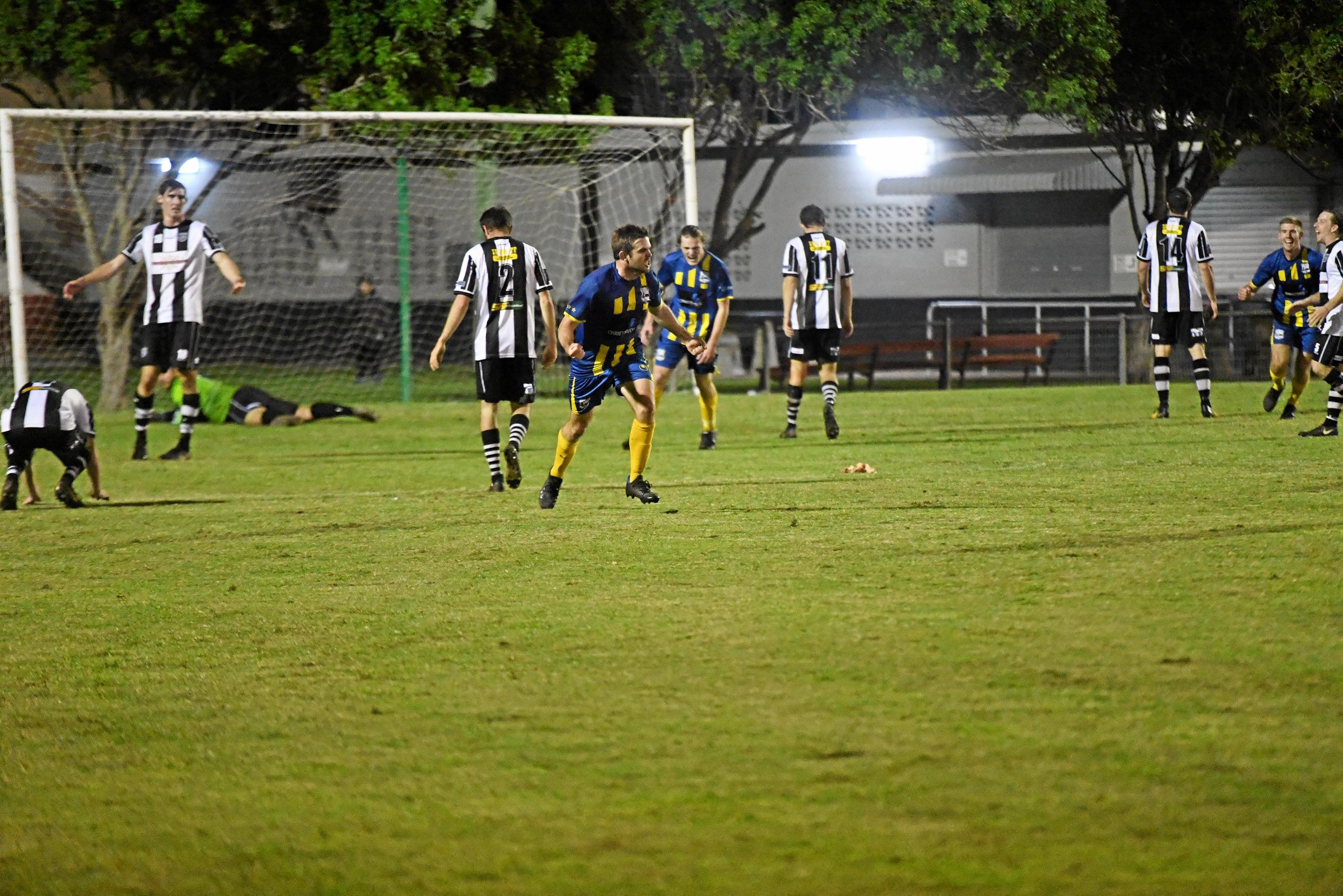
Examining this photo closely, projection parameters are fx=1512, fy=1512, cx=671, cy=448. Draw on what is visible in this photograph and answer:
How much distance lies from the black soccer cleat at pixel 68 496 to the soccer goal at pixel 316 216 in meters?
5.96

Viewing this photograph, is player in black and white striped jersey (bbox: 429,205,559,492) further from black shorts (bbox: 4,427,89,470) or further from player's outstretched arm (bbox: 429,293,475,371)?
black shorts (bbox: 4,427,89,470)

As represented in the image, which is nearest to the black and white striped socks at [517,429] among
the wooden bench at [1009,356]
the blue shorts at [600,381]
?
the blue shorts at [600,381]

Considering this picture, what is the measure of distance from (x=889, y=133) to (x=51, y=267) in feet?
52.9

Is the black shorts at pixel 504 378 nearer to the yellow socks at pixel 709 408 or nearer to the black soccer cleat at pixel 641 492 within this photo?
the black soccer cleat at pixel 641 492

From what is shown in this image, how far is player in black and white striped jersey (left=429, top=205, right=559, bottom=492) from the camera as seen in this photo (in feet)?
34.4

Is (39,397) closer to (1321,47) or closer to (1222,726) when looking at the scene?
(1222,726)

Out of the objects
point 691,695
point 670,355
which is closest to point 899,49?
point 670,355

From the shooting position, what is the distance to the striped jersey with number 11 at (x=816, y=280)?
549 inches

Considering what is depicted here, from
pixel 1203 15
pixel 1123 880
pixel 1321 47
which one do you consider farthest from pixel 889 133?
pixel 1123 880

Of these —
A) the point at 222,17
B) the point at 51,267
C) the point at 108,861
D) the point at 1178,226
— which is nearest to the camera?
the point at 108,861

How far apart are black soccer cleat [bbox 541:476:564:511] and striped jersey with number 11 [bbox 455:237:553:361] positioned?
1353 millimetres

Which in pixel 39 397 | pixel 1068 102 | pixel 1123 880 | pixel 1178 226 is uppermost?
pixel 1068 102

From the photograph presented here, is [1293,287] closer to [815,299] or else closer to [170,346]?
[815,299]

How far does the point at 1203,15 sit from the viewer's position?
23266mm
